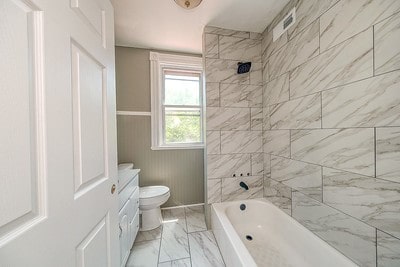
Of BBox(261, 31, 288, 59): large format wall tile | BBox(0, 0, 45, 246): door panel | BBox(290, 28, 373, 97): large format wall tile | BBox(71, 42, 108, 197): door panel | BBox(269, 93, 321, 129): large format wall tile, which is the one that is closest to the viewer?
BBox(0, 0, 45, 246): door panel

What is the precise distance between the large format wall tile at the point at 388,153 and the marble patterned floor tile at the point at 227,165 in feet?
3.95

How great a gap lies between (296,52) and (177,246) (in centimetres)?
228

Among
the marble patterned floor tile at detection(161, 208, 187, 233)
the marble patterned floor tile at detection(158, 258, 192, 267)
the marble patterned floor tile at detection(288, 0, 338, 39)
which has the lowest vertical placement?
the marble patterned floor tile at detection(158, 258, 192, 267)

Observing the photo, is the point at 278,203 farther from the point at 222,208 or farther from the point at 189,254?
the point at 189,254

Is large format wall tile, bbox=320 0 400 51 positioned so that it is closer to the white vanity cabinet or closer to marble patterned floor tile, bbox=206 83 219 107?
marble patterned floor tile, bbox=206 83 219 107

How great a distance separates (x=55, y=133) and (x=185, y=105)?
2.10 metres

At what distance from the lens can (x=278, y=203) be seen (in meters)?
1.80

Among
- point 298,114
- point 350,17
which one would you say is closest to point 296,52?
point 350,17

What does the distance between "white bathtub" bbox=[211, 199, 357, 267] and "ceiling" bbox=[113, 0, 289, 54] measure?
2136 mm

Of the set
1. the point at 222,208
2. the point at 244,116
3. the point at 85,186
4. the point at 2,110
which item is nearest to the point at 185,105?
the point at 244,116

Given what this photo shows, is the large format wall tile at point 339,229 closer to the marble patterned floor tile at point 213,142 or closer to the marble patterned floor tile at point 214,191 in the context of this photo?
the marble patterned floor tile at point 214,191

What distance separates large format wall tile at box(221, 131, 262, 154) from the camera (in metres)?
1.98

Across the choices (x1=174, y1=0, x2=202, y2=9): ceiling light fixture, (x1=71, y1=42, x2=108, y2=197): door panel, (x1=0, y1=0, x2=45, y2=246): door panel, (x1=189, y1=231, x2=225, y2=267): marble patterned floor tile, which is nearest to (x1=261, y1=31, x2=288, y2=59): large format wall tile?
(x1=174, y1=0, x2=202, y2=9): ceiling light fixture

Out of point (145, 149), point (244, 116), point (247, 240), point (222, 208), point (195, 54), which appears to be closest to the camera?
point (247, 240)
